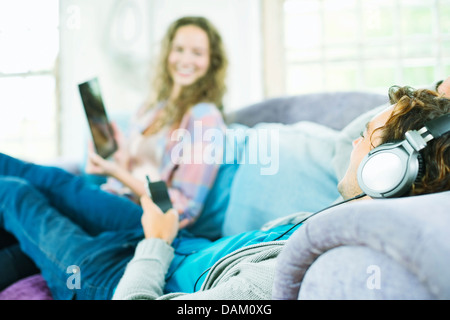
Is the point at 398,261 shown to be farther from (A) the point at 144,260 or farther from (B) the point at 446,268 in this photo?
(A) the point at 144,260

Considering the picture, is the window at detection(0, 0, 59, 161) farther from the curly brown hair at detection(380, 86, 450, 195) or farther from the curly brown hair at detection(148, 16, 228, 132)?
the curly brown hair at detection(380, 86, 450, 195)

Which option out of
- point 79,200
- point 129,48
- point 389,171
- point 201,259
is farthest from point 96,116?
point 129,48

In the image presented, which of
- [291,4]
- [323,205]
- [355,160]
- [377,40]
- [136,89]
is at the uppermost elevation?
[291,4]

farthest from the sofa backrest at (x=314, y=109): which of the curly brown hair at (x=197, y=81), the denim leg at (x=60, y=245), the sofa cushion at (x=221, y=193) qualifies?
the denim leg at (x=60, y=245)

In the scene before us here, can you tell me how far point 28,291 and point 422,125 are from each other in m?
0.79

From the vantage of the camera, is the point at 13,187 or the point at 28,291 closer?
the point at 28,291

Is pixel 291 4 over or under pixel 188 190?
over

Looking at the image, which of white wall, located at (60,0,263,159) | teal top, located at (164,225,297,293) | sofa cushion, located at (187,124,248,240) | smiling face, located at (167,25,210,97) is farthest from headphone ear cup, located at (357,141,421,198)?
→ white wall, located at (60,0,263,159)

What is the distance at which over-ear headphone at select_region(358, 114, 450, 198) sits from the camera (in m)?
0.46

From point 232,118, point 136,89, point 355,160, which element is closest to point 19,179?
point 232,118

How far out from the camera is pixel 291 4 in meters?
1.96

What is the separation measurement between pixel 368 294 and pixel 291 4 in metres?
1.82

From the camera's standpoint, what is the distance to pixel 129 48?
222 cm

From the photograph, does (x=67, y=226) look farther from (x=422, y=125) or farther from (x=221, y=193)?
(x=422, y=125)
